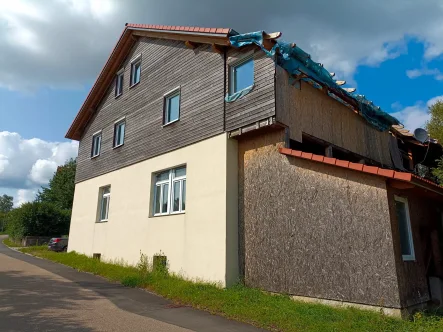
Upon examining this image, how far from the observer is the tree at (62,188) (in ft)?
139

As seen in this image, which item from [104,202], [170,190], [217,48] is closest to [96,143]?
[104,202]

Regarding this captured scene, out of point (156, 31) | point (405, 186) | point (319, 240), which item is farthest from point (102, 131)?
point (405, 186)

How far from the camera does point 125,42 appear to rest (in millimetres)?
16141

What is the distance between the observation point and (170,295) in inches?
339

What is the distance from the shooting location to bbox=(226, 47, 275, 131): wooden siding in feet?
29.7

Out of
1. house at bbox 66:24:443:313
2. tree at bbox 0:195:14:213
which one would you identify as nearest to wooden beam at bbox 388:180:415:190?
house at bbox 66:24:443:313

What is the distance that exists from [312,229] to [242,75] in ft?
16.3

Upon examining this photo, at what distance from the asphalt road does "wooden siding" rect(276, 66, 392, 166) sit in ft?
17.1

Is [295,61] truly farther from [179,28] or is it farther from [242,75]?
[179,28]

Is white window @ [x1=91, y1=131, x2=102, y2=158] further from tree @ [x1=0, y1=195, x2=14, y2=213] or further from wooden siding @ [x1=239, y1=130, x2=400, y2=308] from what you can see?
tree @ [x1=0, y1=195, x2=14, y2=213]

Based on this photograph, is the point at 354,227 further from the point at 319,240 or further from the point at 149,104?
the point at 149,104

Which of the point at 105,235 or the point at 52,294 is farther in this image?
the point at 105,235

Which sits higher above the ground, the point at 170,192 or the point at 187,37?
the point at 187,37

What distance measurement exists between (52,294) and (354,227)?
7247 millimetres
